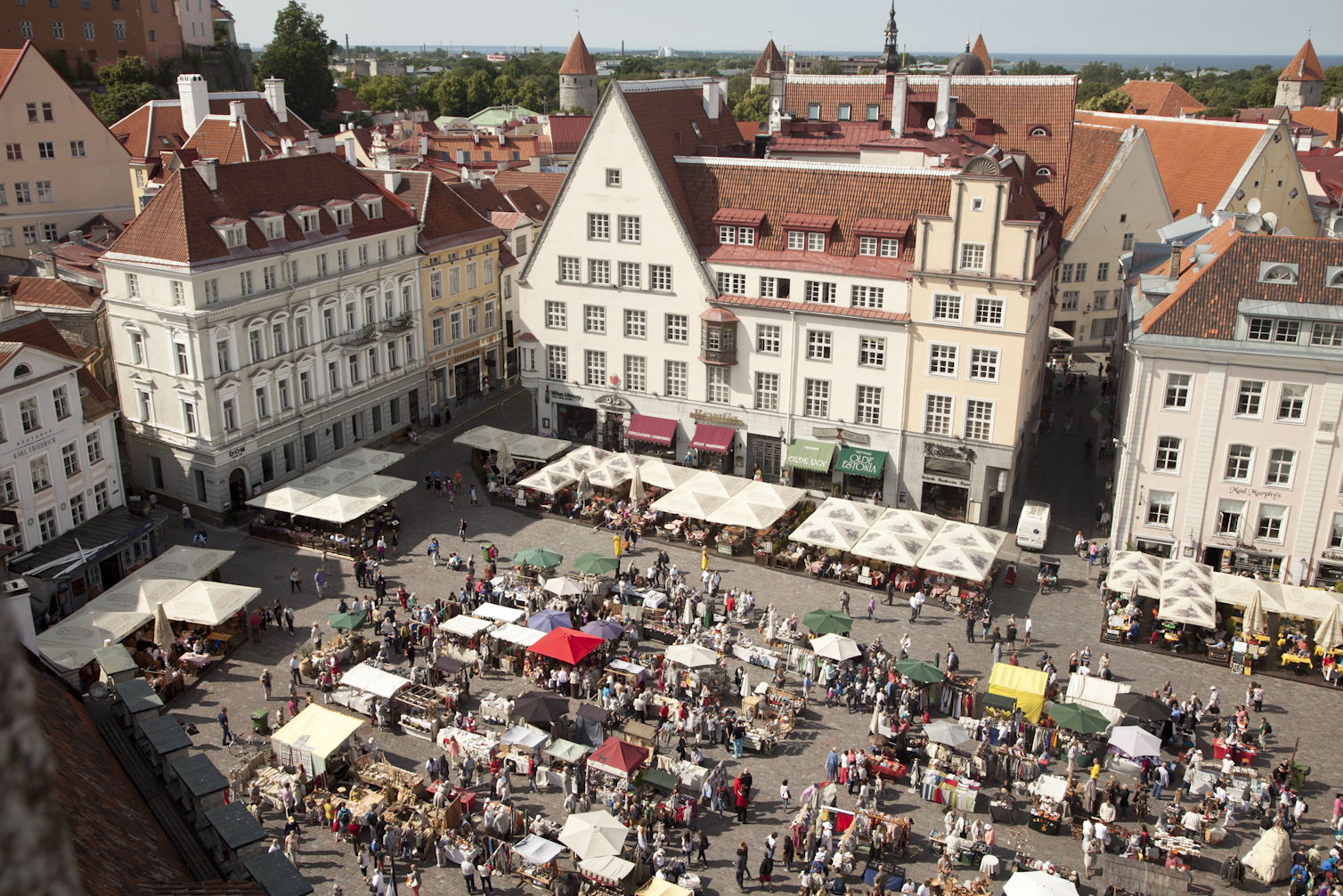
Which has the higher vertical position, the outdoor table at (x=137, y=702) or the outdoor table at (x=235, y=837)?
the outdoor table at (x=137, y=702)

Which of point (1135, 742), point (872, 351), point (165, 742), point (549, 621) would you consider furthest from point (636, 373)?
point (165, 742)

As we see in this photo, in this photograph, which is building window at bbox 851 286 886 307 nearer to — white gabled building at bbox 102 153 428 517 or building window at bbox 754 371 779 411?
building window at bbox 754 371 779 411

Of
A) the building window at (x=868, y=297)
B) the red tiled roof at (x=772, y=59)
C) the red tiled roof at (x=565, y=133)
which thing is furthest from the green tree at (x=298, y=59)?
the building window at (x=868, y=297)

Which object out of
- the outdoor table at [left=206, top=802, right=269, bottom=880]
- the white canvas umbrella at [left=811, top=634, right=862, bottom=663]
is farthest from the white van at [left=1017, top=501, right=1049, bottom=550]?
the outdoor table at [left=206, top=802, right=269, bottom=880]

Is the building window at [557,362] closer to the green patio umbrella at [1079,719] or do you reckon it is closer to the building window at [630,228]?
the building window at [630,228]

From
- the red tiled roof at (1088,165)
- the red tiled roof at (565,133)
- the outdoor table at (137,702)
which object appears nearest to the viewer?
the outdoor table at (137,702)

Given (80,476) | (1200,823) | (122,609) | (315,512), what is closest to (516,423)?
(315,512)

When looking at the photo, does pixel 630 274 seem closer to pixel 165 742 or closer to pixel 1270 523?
pixel 1270 523
